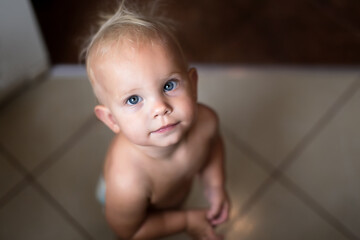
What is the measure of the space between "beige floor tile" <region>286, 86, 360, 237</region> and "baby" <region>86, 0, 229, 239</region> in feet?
1.13

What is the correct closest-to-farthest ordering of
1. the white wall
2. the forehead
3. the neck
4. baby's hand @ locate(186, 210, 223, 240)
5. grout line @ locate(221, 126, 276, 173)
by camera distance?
the forehead → the neck → baby's hand @ locate(186, 210, 223, 240) → the white wall → grout line @ locate(221, 126, 276, 173)

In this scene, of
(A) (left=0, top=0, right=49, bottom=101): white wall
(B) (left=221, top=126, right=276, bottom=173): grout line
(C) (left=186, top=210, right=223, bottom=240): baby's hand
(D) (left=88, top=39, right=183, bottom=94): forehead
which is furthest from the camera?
(B) (left=221, top=126, right=276, bottom=173): grout line

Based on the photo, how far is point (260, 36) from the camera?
3.75 ft

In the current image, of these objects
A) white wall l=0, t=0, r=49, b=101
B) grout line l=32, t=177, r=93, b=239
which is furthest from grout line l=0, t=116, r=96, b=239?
white wall l=0, t=0, r=49, b=101

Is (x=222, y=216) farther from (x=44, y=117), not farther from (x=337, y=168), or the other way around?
(x=44, y=117)

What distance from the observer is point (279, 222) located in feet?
3.01

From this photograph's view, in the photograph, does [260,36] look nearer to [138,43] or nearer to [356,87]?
[356,87]

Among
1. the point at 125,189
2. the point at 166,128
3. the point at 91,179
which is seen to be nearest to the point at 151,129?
the point at 166,128

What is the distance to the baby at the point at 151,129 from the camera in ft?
1.48

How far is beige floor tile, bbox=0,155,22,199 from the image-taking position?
0.94 metres

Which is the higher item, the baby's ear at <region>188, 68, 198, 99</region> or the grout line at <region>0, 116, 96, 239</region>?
the baby's ear at <region>188, 68, 198, 99</region>

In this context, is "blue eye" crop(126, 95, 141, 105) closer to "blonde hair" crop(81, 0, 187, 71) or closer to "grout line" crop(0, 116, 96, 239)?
"blonde hair" crop(81, 0, 187, 71)

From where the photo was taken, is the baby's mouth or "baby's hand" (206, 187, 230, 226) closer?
the baby's mouth

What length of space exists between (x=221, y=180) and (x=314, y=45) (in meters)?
0.61
